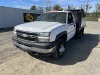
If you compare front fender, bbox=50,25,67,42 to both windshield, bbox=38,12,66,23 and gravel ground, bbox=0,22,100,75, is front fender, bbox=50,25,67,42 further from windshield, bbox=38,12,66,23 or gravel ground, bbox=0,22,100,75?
gravel ground, bbox=0,22,100,75

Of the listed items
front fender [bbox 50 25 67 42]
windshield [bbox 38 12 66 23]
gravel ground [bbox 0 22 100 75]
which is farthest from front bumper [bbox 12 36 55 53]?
windshield [bbox 38 12 66 23]

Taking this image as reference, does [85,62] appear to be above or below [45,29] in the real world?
below

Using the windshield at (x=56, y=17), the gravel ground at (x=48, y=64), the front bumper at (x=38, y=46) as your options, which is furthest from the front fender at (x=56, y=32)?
the gravel ground at (x=48, y=64)

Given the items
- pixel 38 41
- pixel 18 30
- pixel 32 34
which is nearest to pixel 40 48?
pixel 38 41

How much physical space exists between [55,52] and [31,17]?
16566 mm

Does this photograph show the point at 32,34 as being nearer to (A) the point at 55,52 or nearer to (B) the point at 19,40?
(B) the point at 19,40

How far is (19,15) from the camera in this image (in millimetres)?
18297

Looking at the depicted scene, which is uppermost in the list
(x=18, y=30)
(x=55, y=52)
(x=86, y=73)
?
(x=18, y=30)

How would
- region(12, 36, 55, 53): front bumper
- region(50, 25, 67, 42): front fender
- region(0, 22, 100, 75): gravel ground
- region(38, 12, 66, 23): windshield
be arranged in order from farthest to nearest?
region(38, 12, 66, 23): windshield < region(50, 25, 67, 42): front fender < region(12, 36, 55, 53): front bumper < region(0, 22, 100, 75): gravel ground

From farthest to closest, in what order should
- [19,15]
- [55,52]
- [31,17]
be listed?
[31,17] → [19,15] → [55,52]

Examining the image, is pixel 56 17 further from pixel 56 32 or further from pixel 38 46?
pixel 38 46

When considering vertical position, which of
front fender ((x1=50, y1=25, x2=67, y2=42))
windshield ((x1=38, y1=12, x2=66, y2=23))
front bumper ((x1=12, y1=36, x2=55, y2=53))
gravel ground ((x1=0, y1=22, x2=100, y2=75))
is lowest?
gravel ground ((x1=0, y1=22, x2=100, y2=75))

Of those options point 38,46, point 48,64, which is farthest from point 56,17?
point 48,64

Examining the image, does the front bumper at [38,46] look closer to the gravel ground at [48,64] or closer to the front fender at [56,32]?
the front fender at [56,32]
